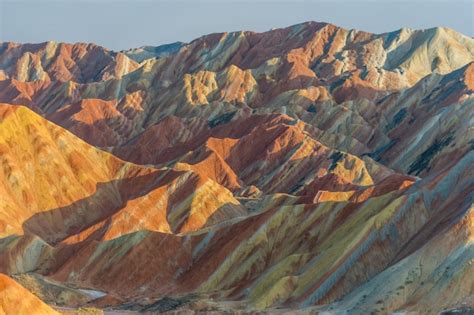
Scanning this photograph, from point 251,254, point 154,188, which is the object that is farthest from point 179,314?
point 154,188

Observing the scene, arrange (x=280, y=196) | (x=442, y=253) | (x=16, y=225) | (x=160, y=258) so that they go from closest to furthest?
(x=442, y=253), (x=160, y=258), (x=16, y=225), (x=280, y=196)

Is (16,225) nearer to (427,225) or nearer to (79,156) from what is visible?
(79,156)

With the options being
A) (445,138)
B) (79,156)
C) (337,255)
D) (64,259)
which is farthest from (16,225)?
(445,138)

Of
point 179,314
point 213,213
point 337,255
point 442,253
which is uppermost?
point 442,253

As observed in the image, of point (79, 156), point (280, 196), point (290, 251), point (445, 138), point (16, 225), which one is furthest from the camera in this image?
point (445, 138)

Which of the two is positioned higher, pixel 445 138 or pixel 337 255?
pixel 337 255

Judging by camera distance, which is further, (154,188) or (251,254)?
(154,188)

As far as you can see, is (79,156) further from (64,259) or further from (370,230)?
(370,230)

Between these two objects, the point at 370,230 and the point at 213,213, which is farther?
the point at 213,213

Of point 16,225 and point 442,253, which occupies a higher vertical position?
point 442,253
